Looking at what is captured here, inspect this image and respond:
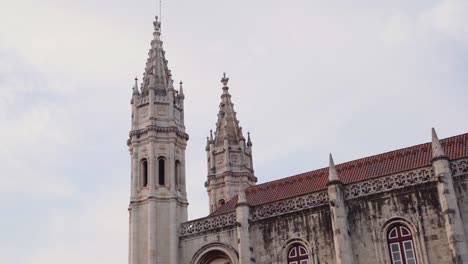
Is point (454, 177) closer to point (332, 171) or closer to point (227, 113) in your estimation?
point (332, 171)

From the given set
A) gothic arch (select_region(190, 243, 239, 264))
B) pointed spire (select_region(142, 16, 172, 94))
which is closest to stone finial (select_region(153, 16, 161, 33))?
pointed spire (select_region(142, 16, 172, 94))

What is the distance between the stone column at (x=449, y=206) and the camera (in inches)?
933

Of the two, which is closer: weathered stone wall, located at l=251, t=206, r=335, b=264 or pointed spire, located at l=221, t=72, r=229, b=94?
weathered stone wall, located at l=251, t=206, r=335, b=264

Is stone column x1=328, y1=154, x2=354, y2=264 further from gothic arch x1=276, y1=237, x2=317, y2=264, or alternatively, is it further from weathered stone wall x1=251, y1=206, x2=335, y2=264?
gothic arch x1=276, y1=237, x2=317, y2=264

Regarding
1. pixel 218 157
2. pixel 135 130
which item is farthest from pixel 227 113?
pixel 135 130

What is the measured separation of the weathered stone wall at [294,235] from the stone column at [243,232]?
0.42m

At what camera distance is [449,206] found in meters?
24.4

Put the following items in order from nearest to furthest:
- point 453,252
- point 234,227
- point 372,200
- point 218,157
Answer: point 453,252 < point 372,200 < point 234,227 < point 218,157

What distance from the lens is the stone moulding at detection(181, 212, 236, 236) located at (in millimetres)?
30828

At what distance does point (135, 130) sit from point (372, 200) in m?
14.6

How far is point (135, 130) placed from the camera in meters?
34.7

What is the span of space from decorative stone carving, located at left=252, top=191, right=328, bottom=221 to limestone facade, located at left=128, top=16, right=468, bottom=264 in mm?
49

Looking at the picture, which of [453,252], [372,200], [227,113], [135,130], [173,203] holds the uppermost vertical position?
[227,113]

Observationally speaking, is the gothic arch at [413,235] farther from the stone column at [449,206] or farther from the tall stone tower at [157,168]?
the tall stone tower at [157,168]
